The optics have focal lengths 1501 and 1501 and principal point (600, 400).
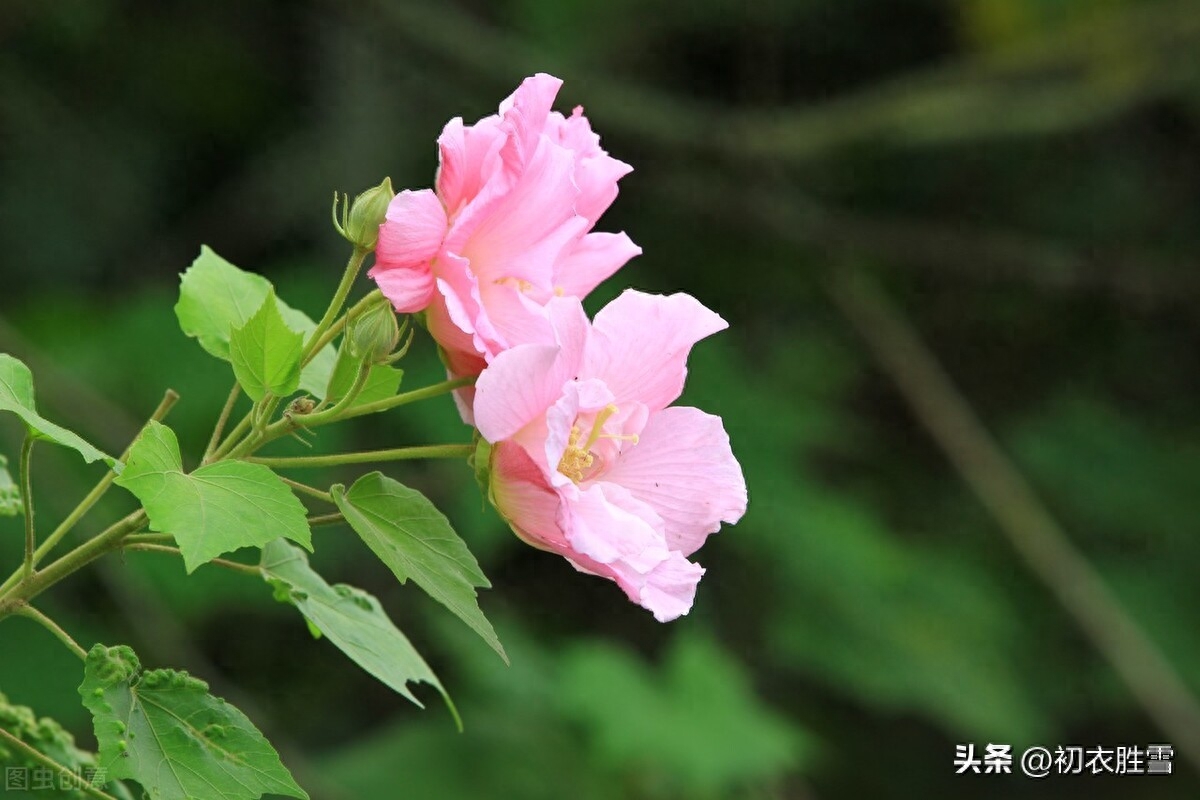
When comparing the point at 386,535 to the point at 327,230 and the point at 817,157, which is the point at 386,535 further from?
the point at 327,230

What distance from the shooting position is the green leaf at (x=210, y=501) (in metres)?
0.73

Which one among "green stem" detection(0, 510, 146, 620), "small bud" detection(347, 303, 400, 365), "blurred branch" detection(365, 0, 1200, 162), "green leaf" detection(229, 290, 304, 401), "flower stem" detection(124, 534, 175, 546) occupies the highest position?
"blurred branch" detection(365, 0, 1200, 162)

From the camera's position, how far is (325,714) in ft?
12.5

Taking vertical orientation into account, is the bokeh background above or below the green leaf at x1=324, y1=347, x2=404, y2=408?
above

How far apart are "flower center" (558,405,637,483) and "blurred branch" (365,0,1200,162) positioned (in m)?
2.65

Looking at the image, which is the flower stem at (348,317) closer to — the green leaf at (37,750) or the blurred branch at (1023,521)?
the green leaf at (37,750)

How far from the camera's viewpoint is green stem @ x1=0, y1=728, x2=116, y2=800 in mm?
833

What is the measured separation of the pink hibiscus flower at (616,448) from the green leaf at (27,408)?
0.20m

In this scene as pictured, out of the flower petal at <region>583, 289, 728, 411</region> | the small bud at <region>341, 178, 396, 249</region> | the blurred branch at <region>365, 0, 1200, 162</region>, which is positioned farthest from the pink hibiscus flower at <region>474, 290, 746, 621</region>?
the blurred branch at <region>365, 0, 1200, 162</region>

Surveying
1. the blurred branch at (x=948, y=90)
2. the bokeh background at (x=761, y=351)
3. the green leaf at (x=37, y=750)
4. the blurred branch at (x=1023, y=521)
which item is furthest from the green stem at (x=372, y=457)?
the blurred branch at (x=948, y=90)

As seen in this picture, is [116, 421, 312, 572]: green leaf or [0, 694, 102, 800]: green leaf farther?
[0, 694, 102, 800]: green leaf

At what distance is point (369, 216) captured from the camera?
0.82m

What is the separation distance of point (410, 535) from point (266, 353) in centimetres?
13

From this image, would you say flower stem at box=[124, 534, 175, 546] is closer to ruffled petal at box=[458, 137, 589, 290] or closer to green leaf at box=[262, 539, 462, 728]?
green leaf at box=[262, 539, 462, 728]
